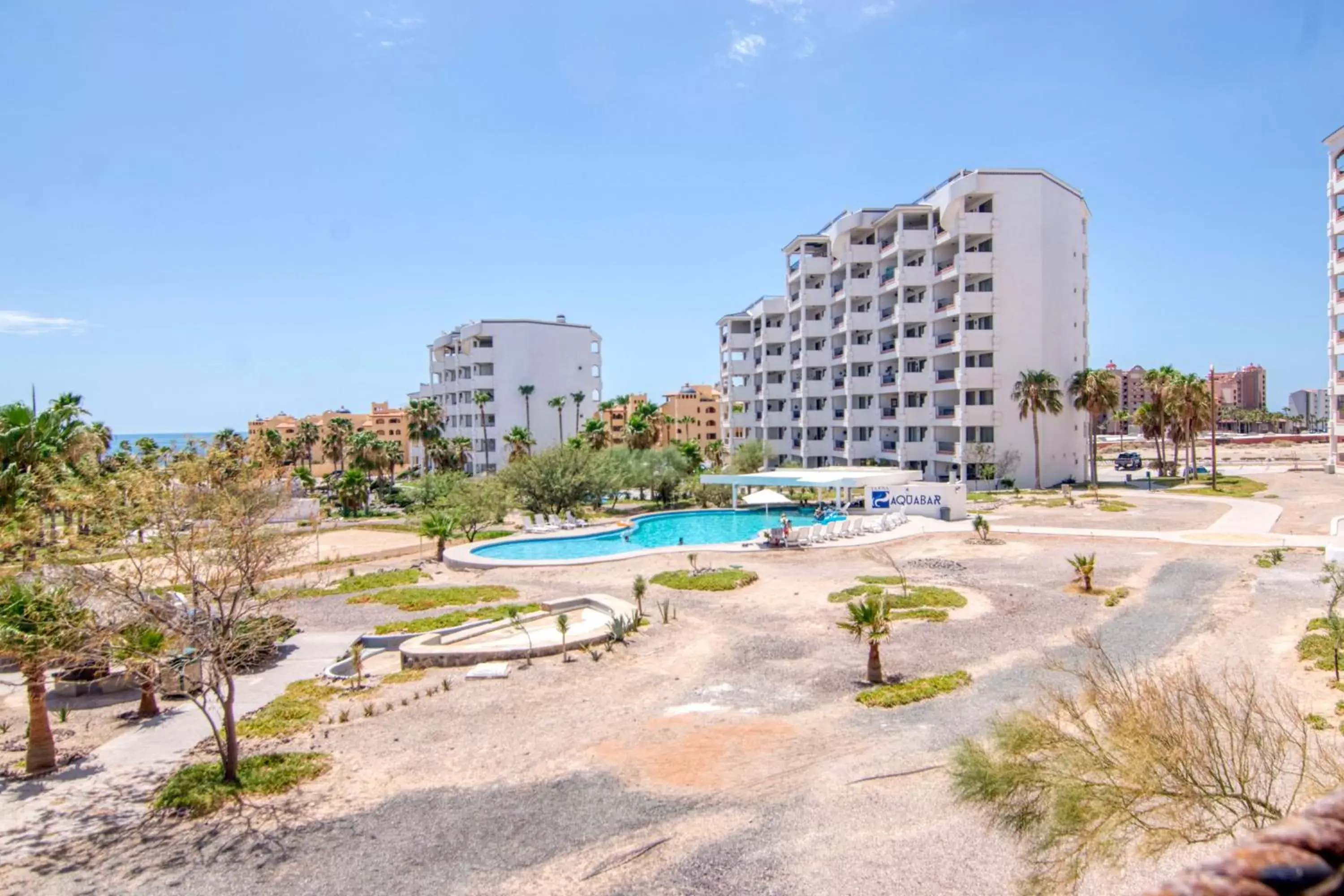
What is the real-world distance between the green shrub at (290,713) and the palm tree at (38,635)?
3093 millimetres

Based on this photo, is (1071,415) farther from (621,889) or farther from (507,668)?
(621,889)

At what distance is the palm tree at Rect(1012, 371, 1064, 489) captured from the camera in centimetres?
5366

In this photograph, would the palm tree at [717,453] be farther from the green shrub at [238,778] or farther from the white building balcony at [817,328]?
the green shrub at [238,778]

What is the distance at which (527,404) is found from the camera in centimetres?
8344

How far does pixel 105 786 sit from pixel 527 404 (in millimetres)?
71972

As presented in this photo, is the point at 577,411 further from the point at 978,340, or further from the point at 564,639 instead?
the point at 564,639

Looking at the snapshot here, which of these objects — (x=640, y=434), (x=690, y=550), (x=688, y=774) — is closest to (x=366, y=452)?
(x=640, y=434)

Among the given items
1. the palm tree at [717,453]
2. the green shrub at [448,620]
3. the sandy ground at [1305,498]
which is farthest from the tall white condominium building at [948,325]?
the green shrub at [448,620]

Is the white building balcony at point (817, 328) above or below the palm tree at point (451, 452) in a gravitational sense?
above

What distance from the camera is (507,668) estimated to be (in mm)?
17625

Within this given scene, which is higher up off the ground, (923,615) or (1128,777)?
(1128,777)

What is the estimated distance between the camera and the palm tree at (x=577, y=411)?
82.9m

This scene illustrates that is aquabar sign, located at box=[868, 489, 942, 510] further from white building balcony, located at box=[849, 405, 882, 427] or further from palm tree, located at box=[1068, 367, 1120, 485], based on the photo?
white building balcony, located at box=[849, 405, 882, 427]

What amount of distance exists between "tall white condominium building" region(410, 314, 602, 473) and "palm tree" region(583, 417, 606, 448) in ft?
52.0
